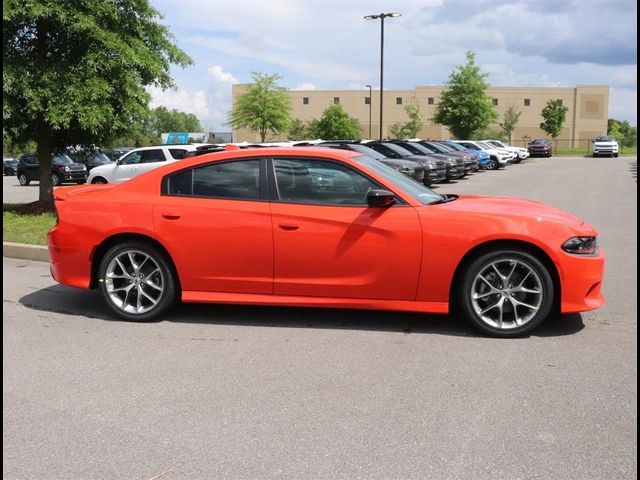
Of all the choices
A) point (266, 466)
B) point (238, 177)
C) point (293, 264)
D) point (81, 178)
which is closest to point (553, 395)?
point (266, 466)

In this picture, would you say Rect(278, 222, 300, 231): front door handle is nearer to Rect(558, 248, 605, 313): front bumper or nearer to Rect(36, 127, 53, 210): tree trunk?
Rect(558, 248, 605, 313): front bumper

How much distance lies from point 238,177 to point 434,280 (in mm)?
1925

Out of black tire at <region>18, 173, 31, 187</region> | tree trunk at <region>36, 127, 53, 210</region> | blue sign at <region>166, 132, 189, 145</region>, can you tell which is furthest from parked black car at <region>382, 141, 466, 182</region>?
blue sign at <region>166, 132, 189, 145</region>

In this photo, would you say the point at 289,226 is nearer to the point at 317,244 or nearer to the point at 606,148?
the point at 317,244

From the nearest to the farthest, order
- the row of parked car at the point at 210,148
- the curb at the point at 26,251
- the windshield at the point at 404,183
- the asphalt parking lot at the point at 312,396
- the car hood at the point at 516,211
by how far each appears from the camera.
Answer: the asphalt parking lot at the point at 312,396 → the car hood at the point at 516,211 → the windshield at the point at 404,183 → the curb at the point at 26,251 → the row of parked car at the point at 210,148

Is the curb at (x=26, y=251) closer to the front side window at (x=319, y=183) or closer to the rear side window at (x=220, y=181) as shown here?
the rear side window at (x=220, y=181)

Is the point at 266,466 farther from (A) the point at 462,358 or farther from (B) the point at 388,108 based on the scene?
(B) the point at 388,108

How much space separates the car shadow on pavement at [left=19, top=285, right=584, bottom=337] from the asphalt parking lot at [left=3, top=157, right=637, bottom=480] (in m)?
0.03

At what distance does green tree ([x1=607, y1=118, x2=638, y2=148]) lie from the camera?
96.8 meters

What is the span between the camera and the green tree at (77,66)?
1125cm

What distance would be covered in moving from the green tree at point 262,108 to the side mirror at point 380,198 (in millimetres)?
51828

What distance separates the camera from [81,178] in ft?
93.0

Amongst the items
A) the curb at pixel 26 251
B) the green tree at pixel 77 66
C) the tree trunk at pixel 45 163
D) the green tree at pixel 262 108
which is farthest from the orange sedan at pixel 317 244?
the green tree at pixel 262 108

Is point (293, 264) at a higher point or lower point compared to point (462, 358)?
higher
